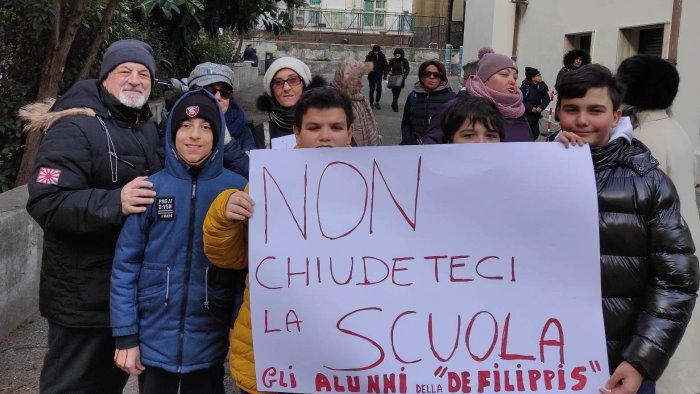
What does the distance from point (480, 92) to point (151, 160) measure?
184 cm

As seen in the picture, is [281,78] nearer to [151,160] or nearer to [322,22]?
[151,160]

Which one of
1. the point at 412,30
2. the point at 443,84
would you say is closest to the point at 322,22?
the point at 412,30

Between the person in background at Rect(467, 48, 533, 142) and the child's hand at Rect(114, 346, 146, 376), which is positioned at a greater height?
the person in background at Rect(467, 48, 533, 142)

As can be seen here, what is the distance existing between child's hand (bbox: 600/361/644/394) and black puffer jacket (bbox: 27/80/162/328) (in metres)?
1.72

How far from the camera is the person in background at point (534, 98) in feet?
30.4

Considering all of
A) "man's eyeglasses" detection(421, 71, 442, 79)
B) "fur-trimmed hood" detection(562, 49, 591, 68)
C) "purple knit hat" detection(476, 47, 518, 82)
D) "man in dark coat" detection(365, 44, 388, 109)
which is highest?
"man in dark coat" detection(365, 44, 388, 109)

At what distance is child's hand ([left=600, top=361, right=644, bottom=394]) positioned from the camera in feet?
6.77

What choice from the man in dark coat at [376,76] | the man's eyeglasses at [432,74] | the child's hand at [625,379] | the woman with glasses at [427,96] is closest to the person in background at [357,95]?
the woman with glasses at [427,96]

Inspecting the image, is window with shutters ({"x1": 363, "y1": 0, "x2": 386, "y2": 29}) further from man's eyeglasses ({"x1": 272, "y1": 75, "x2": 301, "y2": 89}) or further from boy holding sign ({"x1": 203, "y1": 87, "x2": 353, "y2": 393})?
boy holding sign ({"x1": 203, "y1": 87, "x2": 353, "y2": 393})

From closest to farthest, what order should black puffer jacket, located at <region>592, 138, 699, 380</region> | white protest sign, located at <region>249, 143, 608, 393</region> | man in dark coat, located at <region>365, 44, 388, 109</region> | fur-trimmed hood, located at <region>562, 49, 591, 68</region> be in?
black puffer jacket, located at <region>592, 138, 699, 380</region>
white protest sign, located at <region>249, 143, 608, 393</region>
fur-trimmed hood, located at <region>562, 49, 591, 68</region>
man in dark coat, located at <region>365, 44, 388, 109</region>

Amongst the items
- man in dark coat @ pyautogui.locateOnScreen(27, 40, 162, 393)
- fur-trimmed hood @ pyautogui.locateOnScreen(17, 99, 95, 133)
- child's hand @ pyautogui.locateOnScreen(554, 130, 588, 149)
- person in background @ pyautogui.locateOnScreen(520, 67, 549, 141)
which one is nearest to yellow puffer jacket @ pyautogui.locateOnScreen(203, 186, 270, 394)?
man in dark coat @ pyautogui.locateOnScreen(27, 40, 162, 393)

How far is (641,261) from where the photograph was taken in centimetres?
213

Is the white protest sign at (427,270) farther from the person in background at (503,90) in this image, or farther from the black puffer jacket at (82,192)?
the person in background at (503,90)

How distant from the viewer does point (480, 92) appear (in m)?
3.70
